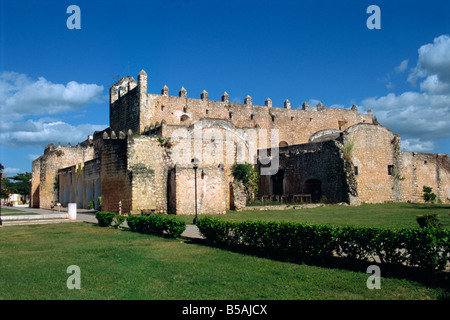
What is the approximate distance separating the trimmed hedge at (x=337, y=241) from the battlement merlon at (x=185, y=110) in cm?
2286

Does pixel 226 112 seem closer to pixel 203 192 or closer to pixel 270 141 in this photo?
pixel 270 141

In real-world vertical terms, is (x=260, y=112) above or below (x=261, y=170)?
above

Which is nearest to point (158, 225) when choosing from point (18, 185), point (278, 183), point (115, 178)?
point (115, 178)

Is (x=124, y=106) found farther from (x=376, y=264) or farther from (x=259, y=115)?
(x=376, y=264)

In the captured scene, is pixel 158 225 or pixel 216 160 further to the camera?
pixel 216 160

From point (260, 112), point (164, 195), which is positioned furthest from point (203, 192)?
point (260, 112)

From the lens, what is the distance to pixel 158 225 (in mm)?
13656

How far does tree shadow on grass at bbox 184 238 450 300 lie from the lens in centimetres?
663

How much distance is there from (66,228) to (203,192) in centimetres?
781

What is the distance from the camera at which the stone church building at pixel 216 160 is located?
2181 centimetres

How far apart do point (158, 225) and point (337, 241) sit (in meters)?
7.31

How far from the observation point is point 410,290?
6301 mm

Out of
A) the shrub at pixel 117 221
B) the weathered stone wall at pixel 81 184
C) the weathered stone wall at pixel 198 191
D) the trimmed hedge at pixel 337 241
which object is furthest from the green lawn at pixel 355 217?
the weathered stone wall at pixel 81 184

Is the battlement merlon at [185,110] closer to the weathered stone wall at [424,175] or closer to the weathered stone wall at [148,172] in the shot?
the weathered stone wall at [148,172]
